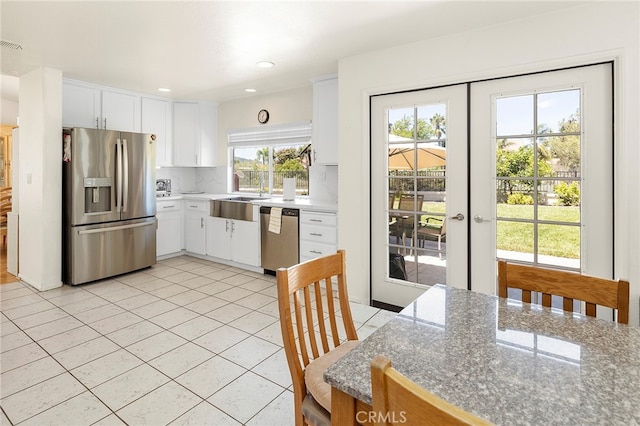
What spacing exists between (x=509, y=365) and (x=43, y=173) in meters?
4.51

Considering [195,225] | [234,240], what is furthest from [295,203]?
[195,225]

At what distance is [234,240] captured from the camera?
4.72 metres

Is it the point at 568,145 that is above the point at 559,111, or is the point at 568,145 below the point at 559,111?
below

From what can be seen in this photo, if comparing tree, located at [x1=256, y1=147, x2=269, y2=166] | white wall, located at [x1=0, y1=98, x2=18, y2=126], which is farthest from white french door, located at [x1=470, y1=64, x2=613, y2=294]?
white wall, located at [x1=0, y1=98, x2=18, y2=126]

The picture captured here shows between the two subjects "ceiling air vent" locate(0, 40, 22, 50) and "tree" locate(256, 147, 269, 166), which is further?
"tree" locate(256, 147, 269, 166)

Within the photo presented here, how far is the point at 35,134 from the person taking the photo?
12.6 feet

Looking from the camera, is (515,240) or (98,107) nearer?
(515,240)

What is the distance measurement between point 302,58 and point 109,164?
2.53m

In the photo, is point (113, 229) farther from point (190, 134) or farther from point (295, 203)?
point (295, 203)

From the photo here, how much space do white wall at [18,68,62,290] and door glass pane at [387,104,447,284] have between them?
354 centimetres

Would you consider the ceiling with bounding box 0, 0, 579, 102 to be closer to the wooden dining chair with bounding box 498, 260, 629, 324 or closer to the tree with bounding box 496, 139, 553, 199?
the tree with bounding box 496, 139, 553, 199

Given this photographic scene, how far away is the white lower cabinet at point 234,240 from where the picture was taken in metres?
4.51

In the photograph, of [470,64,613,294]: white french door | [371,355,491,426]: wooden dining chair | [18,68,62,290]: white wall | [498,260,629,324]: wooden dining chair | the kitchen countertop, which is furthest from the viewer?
the kitchen countertop

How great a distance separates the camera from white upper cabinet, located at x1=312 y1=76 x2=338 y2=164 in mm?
3859
